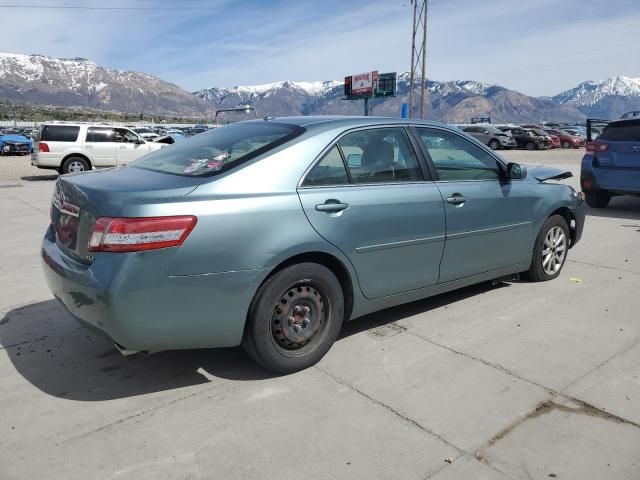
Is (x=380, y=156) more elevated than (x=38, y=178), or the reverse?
(x=380, y=156)

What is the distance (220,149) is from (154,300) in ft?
4.14

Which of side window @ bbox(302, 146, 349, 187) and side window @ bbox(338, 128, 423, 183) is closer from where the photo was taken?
side window @ bbox(302, 146, 349, 187)

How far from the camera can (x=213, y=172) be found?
332 centimetres

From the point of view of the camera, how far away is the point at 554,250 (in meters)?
5.52

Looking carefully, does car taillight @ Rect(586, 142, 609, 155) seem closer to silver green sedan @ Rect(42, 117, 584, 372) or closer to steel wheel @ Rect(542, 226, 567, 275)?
steel wheel @ Rect(542, 226, 567, 275)

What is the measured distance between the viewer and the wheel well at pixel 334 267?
3.37m

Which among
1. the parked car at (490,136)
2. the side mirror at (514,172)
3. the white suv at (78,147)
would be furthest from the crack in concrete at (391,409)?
the parked car at (490,136)

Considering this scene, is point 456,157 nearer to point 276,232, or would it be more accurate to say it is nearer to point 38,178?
point 276,232

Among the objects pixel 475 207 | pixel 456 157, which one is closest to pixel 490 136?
pixel 456 157

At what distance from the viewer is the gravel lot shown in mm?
2635

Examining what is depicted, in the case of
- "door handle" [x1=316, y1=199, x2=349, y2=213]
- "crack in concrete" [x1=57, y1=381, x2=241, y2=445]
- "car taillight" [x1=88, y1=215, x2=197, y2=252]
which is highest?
"door handle" [x1=316, y1=199, x2=349, y2=213]

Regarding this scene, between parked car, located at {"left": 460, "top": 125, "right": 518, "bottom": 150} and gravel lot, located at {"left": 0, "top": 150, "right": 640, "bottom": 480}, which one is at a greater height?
parked car, located at {"left": 460, "top": 125, "right": 518, "bottom": 150}

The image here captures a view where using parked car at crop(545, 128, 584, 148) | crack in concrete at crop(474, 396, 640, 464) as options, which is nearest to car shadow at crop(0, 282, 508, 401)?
crack in concrete at crop(474, 396, 640, 464)

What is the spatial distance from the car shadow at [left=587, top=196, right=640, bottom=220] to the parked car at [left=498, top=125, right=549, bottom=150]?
26236 mm
